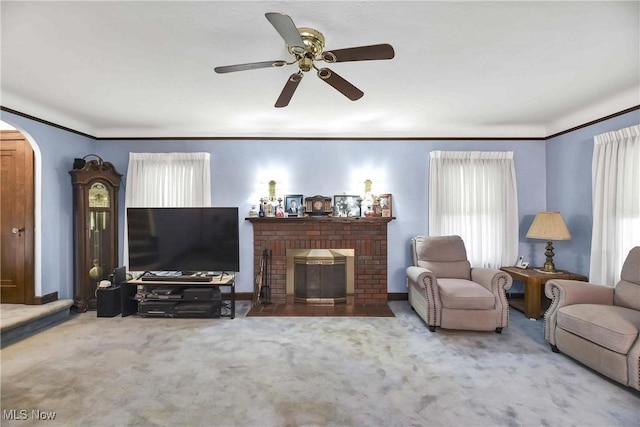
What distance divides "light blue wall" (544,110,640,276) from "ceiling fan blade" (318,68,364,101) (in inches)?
129

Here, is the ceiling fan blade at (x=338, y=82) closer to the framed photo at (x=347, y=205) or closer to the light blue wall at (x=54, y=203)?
the framed photo at (x=347, y=205)

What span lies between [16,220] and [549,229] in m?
6.75

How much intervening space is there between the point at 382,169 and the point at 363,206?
645mm

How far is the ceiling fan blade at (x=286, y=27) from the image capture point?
4.66 feet

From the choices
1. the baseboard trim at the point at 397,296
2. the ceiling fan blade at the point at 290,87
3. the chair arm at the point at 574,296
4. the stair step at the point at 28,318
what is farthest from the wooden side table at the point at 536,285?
the stair step at the point at 28,318

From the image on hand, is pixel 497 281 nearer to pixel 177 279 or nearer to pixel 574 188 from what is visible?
pixel 574 188

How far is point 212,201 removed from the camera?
175 inches

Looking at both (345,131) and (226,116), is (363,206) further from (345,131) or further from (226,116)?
(226,116)

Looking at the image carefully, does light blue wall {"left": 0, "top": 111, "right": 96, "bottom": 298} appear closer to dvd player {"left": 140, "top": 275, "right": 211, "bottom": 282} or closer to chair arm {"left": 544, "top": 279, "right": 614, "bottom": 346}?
dvd player {"left": 140, "top": 275, "right": 211, "bottom": 282}

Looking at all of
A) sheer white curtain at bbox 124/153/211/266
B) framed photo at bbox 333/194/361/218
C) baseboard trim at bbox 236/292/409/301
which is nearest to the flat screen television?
sheer white curtain at bbox 124/153/211/266

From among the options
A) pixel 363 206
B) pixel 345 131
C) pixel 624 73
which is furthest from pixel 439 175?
pixel 624 73

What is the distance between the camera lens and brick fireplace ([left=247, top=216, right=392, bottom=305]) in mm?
4312

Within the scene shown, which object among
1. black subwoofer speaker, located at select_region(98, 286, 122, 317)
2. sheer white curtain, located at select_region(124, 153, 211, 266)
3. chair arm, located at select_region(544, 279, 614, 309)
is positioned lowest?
black subwoofer speaker, located at select_region(98, 286, 122, 317)

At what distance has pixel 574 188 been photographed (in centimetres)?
389
